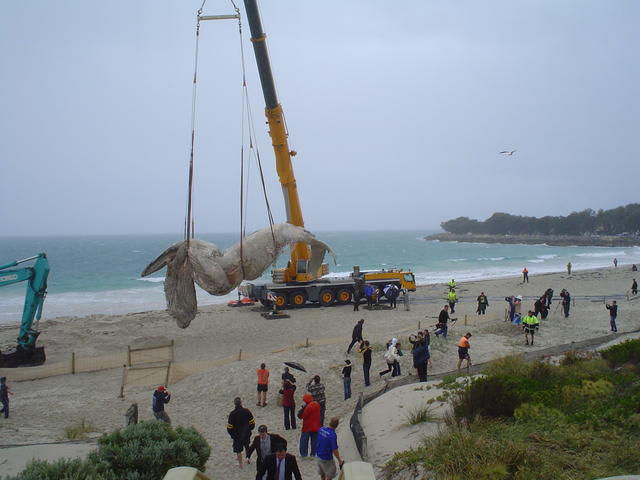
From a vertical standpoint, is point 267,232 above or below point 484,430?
above

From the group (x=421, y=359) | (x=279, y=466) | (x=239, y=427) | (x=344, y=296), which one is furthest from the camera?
(x=344, y=296)

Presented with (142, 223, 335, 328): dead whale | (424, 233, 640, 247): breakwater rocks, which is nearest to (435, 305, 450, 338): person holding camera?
(142, 223, 335, 328): dead whale

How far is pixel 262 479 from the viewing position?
20.5ft

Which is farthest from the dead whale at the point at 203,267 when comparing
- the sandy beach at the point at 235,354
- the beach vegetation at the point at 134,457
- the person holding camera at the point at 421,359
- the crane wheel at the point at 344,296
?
the crane wheel at the point at 344,296

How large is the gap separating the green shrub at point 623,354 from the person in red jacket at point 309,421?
261 inches

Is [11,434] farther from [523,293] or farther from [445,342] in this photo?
[523,293]

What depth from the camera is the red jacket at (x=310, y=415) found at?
27.7 feet

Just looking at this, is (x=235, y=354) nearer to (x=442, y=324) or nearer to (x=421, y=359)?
(x=442, y=324)

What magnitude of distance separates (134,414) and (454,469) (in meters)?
6.02

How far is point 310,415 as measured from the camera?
8477 millimetres

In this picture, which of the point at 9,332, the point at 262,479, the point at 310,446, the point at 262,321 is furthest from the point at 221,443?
the point at 9,332

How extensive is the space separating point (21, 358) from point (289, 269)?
1317 cm

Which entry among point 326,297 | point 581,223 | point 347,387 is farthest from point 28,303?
point 581,223

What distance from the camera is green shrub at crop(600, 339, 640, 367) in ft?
33.9
